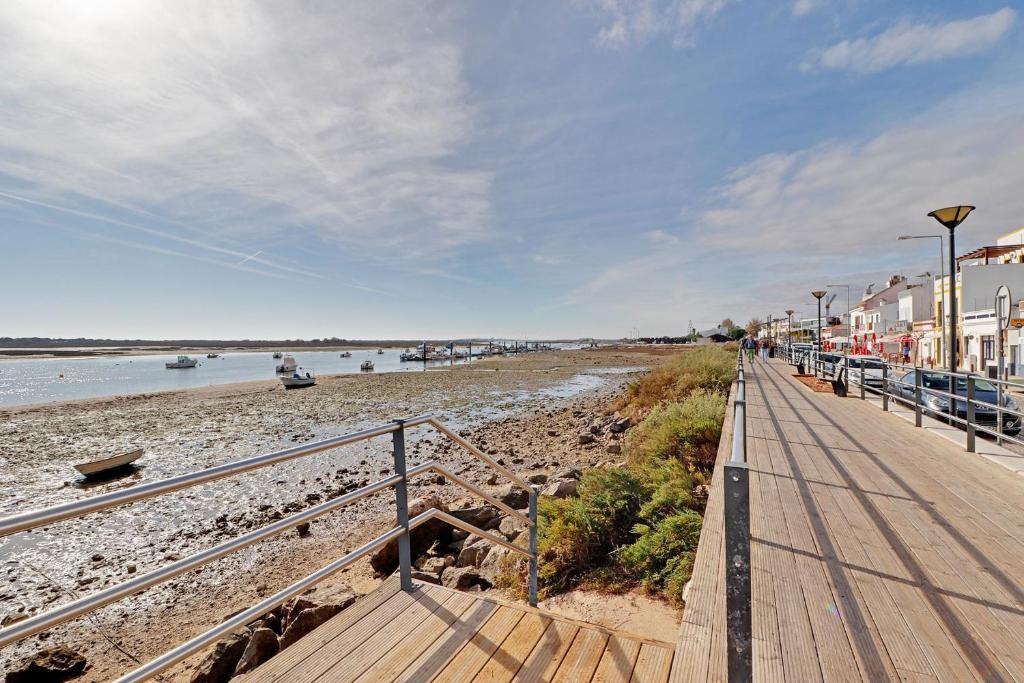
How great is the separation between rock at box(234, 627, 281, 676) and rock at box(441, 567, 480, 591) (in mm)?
1784

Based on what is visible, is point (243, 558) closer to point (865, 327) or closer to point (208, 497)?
point (208, 497)

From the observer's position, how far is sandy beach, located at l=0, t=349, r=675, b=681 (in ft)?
21.3

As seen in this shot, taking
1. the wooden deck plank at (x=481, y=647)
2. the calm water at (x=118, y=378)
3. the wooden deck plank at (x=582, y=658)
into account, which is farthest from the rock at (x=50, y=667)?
the calm water at (x=118, y=378)

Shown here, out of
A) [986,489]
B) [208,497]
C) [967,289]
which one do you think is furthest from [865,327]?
[208,497]

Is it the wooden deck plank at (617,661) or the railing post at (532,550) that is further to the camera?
the railing post at (532,550)

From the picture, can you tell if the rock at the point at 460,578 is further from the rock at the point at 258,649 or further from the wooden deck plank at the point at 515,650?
the wooden deck plank at the point at 515,650

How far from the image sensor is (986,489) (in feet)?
15.6

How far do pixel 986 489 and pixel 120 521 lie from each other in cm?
1415

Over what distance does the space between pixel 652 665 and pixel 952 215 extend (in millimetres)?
10941

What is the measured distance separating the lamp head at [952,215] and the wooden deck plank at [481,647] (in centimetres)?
1108

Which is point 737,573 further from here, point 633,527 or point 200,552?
point 633,527

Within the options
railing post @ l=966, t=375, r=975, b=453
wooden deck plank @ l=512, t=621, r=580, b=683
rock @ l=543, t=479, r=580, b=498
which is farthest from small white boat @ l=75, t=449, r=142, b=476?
railing post @ l=966, t=375, r=975, b=453

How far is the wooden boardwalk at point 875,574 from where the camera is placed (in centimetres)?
236

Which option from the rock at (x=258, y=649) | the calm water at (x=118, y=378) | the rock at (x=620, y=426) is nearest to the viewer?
the rock at (x=258, y=649)
